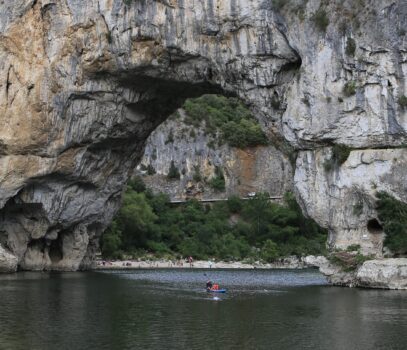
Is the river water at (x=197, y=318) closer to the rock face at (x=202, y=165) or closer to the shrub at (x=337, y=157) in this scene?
the shrub at (x=337, y=157)

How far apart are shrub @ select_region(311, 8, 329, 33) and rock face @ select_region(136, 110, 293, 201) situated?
55.3 metres

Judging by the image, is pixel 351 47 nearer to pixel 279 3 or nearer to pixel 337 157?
pixel 279 3

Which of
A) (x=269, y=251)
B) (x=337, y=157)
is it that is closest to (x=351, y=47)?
(x=337, y=157)

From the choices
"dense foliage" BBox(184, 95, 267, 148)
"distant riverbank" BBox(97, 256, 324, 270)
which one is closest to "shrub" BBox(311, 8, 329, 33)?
"distant riverbank" BBox(97, 256, 324, 270)

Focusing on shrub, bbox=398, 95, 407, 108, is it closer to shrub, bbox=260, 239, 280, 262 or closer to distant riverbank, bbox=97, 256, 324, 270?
distant riverbank, bbox=97, 256, 324, 270

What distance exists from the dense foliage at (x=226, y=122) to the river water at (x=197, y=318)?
57.1 metres

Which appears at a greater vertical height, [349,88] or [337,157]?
[349,88]

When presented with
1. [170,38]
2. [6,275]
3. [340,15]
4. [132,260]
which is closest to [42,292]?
[6,275]

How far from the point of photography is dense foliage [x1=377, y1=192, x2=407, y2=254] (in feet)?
109

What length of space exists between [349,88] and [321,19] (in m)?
3.64

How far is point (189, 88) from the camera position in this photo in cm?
4228

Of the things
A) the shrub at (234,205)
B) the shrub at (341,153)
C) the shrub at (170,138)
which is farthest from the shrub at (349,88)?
the shrub at (170,138)

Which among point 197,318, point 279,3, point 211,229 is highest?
point 279,3

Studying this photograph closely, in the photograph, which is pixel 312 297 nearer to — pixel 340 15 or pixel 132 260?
pixel 340 15
